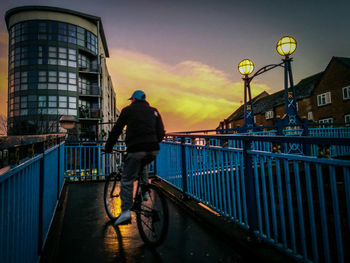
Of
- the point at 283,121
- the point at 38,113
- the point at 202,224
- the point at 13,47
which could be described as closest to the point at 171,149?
the point at 202,224

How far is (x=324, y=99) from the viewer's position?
94.4 ft

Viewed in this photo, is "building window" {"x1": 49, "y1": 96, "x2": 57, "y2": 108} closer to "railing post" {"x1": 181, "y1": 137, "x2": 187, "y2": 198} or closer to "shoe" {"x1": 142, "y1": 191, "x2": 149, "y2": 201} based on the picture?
"railing post" {"x1": 181, "y1": 137, "x2": 187, "y2": 198}

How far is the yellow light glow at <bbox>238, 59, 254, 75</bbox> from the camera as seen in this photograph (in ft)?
41.0

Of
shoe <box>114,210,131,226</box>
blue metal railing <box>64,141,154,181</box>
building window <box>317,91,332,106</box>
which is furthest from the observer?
building window <box>317,91,332,106</box>

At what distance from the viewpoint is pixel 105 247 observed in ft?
9.40

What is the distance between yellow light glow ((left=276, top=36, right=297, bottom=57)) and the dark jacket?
996 centimetres

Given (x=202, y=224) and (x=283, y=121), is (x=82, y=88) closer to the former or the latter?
(x=283, y=121)

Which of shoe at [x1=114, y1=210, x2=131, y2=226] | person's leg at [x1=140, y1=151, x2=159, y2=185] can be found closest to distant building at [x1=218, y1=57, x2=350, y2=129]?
person's leg at [x1=140, y1=151, x2=159, y2=185]

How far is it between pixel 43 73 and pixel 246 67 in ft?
84.9

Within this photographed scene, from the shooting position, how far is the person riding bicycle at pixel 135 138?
2922 mm

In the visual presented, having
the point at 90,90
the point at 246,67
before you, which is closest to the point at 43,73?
the point at 90,90

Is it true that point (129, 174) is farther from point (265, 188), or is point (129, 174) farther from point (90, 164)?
point (90, 164)

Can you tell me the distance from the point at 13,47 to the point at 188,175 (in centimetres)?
3466

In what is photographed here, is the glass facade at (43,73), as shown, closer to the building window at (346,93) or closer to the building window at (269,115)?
the building window at (269,115)
